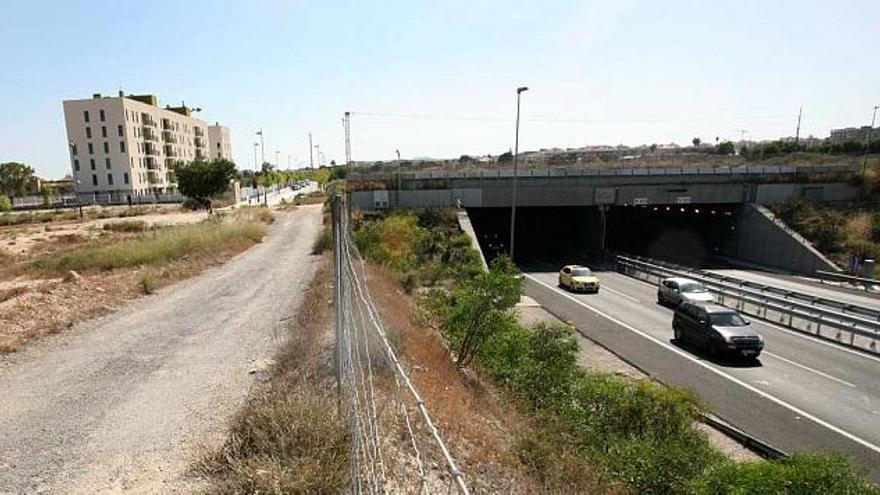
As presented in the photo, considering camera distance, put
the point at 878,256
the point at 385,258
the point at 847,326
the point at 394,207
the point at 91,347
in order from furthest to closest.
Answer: the point at 394,207 < the point at 878,256 < the point at 385,258 < the point at 847,326 < the point at 91,347

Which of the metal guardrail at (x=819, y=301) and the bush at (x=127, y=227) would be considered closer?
the metal guardrail at (x=819, y=301)

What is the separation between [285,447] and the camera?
241 inches

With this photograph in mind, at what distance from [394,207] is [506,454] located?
3835 centimetres

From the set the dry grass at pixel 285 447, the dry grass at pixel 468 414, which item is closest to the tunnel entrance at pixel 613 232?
the dry grass at pixel 468 414

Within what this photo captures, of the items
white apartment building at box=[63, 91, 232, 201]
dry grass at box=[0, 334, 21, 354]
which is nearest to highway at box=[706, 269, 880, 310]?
dry grass at box=[0, 334, 21, 354]

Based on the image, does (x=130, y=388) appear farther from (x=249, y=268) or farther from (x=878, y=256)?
(x=878, y=256)

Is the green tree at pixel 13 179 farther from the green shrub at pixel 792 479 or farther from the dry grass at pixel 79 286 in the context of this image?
the green shrub at pixel 792 479

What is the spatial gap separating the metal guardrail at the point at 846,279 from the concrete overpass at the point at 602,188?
12558 mm

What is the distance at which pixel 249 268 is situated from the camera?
25.0 metres

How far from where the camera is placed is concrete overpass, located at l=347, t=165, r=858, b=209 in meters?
45.2

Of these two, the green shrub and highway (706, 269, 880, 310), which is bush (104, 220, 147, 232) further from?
the green shrub

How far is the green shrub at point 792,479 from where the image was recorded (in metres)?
6.25

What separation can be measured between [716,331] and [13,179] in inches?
4956

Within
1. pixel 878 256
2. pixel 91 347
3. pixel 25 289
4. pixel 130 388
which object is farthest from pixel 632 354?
pixel 878 256
